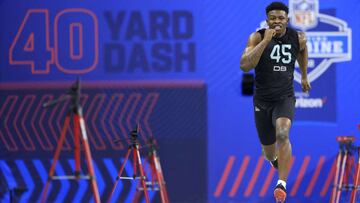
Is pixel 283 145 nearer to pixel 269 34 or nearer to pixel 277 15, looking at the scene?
pixel 269 34

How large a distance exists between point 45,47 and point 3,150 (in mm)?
1389

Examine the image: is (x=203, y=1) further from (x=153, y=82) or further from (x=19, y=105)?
(x=19, y=105)

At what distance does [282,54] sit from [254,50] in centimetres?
49

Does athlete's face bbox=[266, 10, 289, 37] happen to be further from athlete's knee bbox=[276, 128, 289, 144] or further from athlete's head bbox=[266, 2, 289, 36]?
athlete's knee bbox=[276, 128, 289, 144]

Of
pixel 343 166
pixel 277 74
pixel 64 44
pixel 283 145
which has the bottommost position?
pixel 343 166

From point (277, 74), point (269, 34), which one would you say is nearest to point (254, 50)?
point (269, 34)

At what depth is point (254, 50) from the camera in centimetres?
594

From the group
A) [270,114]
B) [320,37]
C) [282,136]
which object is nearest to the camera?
[282,136]

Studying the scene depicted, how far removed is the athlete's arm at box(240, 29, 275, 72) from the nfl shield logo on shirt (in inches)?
100

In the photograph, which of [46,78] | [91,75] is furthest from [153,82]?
[46,78]

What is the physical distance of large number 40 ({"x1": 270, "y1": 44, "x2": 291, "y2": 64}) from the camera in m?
6.32

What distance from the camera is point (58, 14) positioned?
8.57 m

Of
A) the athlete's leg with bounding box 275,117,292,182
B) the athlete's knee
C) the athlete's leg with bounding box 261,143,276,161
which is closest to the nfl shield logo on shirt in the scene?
the athlete's leg with bounding box 261,143,276,161

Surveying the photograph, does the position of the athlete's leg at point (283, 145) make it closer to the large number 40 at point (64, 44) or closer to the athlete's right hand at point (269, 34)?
the athlete's right hand at point (269, 34)
